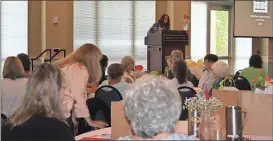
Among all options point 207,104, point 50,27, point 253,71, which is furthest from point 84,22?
point 207,104

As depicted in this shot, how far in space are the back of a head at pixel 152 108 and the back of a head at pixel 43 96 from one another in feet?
3.07

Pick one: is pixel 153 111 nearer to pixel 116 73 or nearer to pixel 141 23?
pixel 116 73

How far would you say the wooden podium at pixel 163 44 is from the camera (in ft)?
25.7

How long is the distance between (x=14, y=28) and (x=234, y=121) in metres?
8.41

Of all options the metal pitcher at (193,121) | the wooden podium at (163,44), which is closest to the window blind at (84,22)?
the wooden podium at (163,44)

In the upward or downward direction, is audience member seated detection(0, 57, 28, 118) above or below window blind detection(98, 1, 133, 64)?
below

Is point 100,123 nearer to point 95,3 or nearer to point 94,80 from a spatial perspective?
point 94,80

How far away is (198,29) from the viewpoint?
41.2 feet

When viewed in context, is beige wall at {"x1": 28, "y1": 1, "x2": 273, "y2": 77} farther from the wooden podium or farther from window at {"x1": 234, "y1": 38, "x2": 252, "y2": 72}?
window at {"x1": 234, "y1": 38, "x2": 252, "y2": 72}

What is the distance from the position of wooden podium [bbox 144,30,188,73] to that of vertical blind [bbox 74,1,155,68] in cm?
321

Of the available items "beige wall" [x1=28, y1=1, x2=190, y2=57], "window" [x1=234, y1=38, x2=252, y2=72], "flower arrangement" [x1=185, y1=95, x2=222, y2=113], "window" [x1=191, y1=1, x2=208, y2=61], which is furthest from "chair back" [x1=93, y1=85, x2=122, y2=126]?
"window" [x1=234, y1=38, x2=252, y2=72]

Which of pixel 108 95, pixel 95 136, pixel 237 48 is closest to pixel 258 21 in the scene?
pixel 237 48

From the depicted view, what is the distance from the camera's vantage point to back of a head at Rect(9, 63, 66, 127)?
277 centimetres

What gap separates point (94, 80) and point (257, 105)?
2501mm
